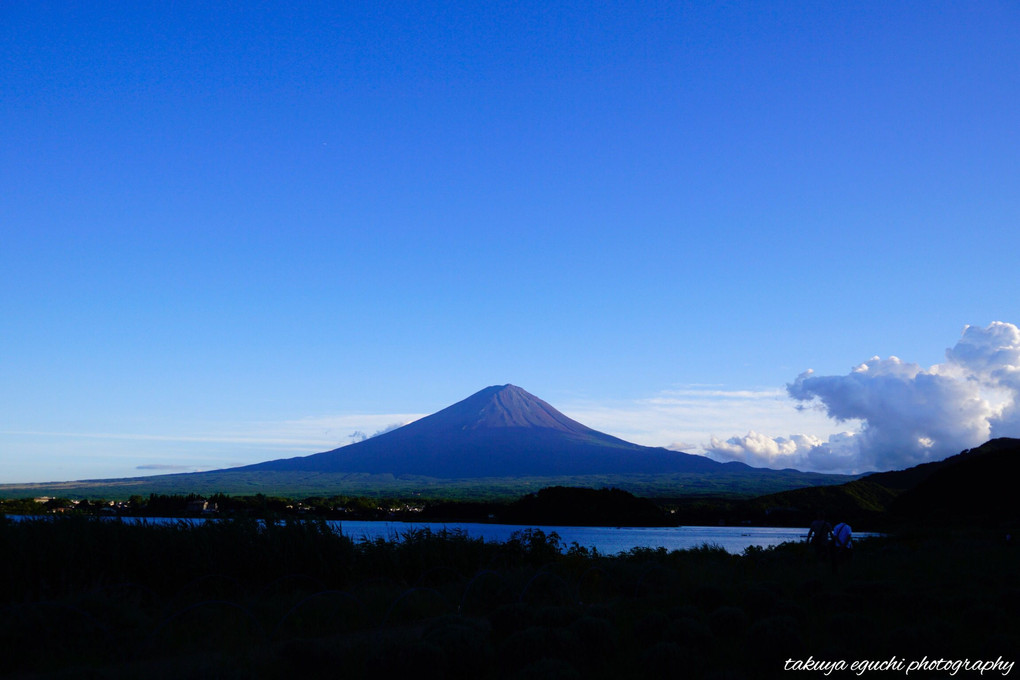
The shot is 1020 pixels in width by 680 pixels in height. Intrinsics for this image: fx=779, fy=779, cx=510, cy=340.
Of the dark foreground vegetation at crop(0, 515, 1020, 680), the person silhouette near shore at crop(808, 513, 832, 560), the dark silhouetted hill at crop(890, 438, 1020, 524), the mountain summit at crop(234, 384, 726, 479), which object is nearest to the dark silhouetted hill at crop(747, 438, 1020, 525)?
the dark silhouetted hill at crop(890, 438, 1020, 524)

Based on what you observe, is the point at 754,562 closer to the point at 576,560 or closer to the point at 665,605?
the point at 576,560

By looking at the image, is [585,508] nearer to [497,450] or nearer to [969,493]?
[969,493]

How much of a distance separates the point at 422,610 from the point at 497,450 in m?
138

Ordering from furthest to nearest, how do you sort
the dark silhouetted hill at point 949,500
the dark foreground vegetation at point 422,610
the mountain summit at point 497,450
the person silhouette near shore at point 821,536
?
the mountain summit at point 497,450
the dark silhouetted hill at point 949,500
the person silhouette near shore at point 821,536
the dark foreground vegetation at point 422,610

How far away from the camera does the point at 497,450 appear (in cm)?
14762

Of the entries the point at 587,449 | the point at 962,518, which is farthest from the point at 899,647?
the point at 587,449

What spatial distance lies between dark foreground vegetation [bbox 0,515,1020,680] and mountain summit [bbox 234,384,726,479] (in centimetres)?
12338

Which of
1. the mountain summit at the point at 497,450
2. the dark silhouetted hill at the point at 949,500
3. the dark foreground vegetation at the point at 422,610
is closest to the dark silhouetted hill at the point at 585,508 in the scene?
the dark silhouetted hill at the point at 949,500

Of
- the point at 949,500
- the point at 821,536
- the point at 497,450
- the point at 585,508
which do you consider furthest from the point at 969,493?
the point at 497,450

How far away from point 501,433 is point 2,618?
151 meters

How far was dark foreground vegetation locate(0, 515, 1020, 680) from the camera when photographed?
23.5 feet

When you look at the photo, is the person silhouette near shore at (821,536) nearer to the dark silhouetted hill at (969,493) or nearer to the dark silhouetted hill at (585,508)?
the dark silhouetted hill at (969,493)

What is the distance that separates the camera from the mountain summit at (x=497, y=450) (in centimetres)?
14200

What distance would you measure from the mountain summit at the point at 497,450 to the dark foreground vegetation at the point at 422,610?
12338 centimetres
